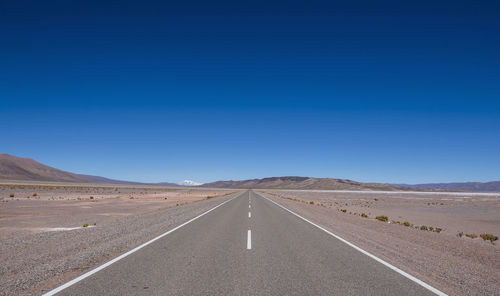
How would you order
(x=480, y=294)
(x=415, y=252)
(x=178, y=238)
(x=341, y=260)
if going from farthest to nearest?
(x=178, y=238)
(x=415, y=252)
(x=341, y=260)
(x=480, y=294)

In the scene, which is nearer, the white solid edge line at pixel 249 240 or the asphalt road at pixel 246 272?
the asphalt road at pixel 246 272

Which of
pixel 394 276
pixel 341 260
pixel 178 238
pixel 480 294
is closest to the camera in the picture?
pixel 480 294

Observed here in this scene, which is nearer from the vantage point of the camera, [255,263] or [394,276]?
[394,276]

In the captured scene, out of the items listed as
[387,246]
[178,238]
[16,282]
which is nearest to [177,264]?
[16,282]

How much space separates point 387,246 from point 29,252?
10.7 m

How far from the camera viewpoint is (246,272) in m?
6.56

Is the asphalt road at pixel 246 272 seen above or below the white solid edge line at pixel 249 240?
above

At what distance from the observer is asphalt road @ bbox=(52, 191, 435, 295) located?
5.39 meters

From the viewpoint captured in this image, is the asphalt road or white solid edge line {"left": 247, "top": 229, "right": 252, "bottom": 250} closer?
the asphalt road

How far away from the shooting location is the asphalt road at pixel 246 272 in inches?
212

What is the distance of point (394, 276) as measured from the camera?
6332 millimetres

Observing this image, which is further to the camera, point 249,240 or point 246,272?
point 249,240

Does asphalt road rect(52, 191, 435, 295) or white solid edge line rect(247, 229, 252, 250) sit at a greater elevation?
asphalt road rect(52, 191, 435, 295)

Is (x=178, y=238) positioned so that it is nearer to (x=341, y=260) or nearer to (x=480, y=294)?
(x=341, y=260)
